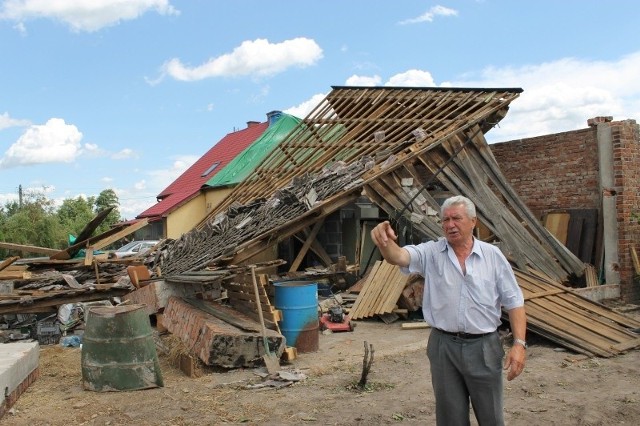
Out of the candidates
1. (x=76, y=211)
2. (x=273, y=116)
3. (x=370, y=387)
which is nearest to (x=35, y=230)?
(x=76, y=211)

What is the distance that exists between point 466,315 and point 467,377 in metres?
0.37

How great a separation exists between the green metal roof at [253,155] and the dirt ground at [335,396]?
48.1 feet

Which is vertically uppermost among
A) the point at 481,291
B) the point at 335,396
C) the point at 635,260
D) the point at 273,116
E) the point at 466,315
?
the point at 273,116

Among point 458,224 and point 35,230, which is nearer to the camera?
point 458,224

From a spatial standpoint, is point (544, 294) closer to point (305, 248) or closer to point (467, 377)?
point (305, 248)

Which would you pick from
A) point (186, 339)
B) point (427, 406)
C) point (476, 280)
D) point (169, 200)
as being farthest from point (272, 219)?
point (169, 200)

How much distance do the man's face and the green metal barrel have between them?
447 cm

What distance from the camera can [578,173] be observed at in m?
12.3

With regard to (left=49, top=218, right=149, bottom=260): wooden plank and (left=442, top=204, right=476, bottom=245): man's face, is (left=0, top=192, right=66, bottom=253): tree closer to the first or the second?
(left=49, top=218, right=149, bottom=260): wooden plank

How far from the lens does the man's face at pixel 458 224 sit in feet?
11.9

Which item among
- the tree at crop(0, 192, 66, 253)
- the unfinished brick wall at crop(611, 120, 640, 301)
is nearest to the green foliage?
the tree at crop(0, 192, 66, 253)

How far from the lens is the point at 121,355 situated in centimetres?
673

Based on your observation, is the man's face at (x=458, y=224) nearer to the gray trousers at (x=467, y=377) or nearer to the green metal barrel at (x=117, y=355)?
the gray trousers at (x=467, y=377)

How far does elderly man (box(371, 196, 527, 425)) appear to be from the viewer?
3529 millimetres
